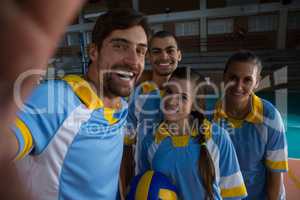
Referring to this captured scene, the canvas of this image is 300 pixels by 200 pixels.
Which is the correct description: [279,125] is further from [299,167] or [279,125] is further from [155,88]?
[299,167]

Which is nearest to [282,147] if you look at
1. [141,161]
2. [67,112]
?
[141,161]

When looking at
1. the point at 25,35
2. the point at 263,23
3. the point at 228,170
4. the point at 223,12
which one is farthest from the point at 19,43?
the point at 263,23

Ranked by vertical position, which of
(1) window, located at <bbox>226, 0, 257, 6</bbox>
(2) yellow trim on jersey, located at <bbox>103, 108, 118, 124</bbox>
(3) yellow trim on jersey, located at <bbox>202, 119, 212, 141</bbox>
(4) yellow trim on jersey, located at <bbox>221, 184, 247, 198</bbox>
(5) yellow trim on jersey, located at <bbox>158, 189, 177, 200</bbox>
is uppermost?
(1) window, located at <bbox>226, 0, 257, 6</bbox>

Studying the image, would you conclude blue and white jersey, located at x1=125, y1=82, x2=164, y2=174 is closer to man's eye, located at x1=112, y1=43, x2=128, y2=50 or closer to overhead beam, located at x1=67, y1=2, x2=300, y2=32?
man's eye, located at x1=112, y1=43, x2=128, y2=50

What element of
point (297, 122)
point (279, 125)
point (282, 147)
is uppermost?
point (279, 125)

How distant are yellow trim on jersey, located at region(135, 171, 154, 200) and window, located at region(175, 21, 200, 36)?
1298cm

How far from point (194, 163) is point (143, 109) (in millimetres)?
571

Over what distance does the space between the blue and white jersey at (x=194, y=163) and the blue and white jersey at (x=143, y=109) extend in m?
0.25

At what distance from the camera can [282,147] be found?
1379 mm

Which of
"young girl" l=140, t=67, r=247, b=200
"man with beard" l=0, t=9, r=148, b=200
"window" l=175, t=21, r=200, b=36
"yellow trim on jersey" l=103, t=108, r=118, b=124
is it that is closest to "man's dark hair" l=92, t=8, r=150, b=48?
"man with beard" l=0, t=9, r=148, b=200

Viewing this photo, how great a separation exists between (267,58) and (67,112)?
11773mm

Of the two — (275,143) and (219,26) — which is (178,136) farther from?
(219,26)

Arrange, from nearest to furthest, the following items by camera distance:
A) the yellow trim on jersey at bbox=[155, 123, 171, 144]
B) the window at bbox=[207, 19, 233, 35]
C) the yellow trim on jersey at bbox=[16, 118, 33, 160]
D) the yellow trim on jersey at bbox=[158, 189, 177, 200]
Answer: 1. the yellow trim on jersey at bbox=[16, 118, 33, 160]
2. the yellow trim on jersey at bbox=[158, 189, 177, 200]
3. the yellow trim on jersey at bbox=[155, 123, 171, 144]
4. the window at bbox=[207, 19, 233, 35]

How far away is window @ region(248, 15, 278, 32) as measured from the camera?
12133 mm
